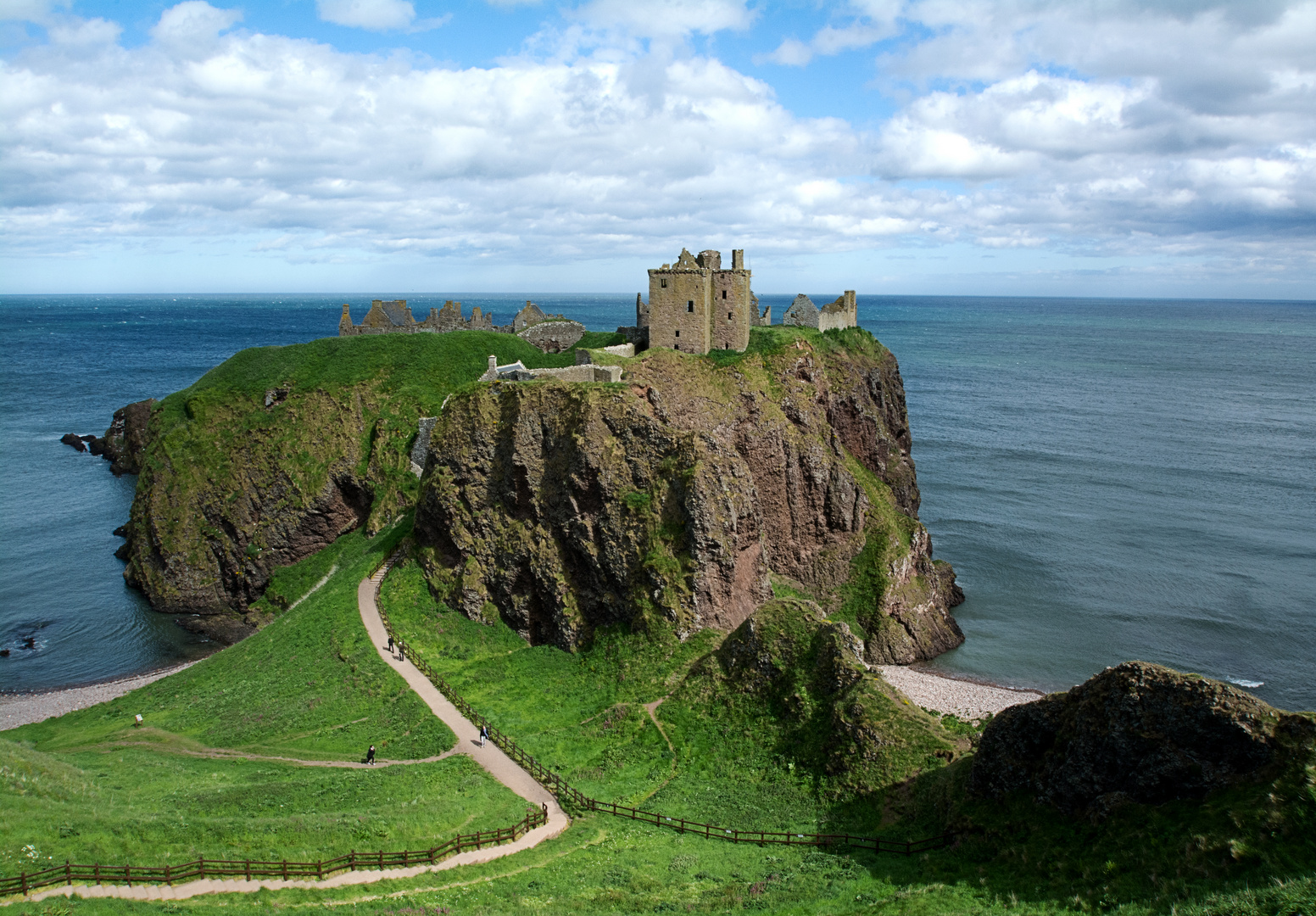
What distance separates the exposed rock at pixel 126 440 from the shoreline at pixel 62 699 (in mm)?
49980

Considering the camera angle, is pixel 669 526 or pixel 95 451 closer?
pixel 669 526

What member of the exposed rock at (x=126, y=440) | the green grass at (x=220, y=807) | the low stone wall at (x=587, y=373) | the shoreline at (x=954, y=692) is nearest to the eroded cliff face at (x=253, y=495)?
the low stone wall at (x=587, y=373)

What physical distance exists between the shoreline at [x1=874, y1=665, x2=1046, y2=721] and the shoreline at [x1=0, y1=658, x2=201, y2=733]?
4705 centimetres

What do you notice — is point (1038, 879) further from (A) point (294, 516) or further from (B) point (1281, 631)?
(A) point (294, 516)

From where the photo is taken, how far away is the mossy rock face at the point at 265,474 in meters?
68.9

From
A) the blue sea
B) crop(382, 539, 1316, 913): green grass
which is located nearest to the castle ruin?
the blue sea

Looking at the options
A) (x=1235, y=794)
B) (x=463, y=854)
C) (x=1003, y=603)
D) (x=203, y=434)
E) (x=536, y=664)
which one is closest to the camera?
(x=1235, y=794)

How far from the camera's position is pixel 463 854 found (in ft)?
96.2

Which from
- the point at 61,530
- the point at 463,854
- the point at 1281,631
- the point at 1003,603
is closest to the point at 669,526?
the point at 463,854

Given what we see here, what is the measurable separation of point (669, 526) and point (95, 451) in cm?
9638

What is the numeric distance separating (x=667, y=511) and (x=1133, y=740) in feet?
92.8

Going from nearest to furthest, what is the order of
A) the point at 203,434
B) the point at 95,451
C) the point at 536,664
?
the point at 536,664
the point at 203,434
the point at 95,451

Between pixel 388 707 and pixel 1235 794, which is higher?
pixel 1235 794

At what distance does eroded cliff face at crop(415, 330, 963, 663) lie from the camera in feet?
165
